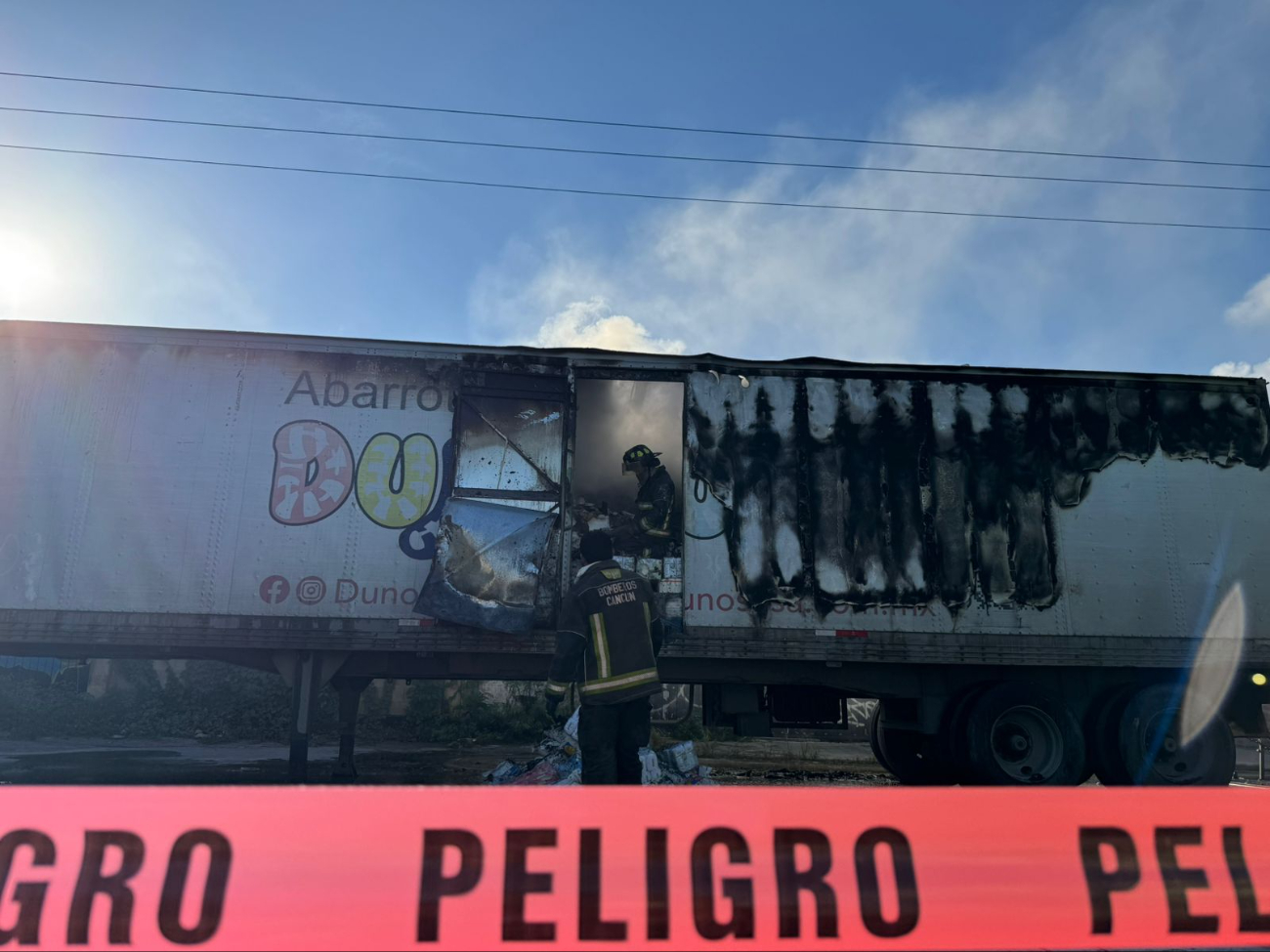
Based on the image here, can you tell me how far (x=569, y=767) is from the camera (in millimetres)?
6859

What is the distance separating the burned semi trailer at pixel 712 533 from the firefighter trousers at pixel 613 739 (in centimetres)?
168

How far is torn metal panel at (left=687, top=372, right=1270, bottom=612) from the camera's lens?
6.82m

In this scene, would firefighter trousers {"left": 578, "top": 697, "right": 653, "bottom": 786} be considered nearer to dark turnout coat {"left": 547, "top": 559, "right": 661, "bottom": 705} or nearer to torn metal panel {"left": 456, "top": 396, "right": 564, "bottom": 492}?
dark turnout coat {"left": 547, "top": 559, "right": 661, "bottom": 705}

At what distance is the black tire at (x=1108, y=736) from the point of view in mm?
6812

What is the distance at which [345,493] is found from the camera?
6.72 m

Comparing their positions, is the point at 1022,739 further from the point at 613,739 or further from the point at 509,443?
the point at 509,443

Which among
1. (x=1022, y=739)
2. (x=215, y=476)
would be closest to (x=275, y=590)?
(x=215, y=476)

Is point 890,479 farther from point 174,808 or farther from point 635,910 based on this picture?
point 174,808

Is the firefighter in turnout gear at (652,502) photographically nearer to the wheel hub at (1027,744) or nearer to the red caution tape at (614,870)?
the wheel hub at (1027,744)

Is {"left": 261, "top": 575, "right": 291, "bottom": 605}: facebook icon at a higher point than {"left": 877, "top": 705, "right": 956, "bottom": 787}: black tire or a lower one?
higher

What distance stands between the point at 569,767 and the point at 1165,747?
17.7 ft

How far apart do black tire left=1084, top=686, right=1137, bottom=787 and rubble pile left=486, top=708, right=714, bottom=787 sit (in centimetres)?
357

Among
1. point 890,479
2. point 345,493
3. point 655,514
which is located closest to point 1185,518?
point 890,479

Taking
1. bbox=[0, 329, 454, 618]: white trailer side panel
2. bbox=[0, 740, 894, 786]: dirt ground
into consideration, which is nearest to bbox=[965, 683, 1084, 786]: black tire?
bbox=[0, 740, 894, 786]: dirt ground
